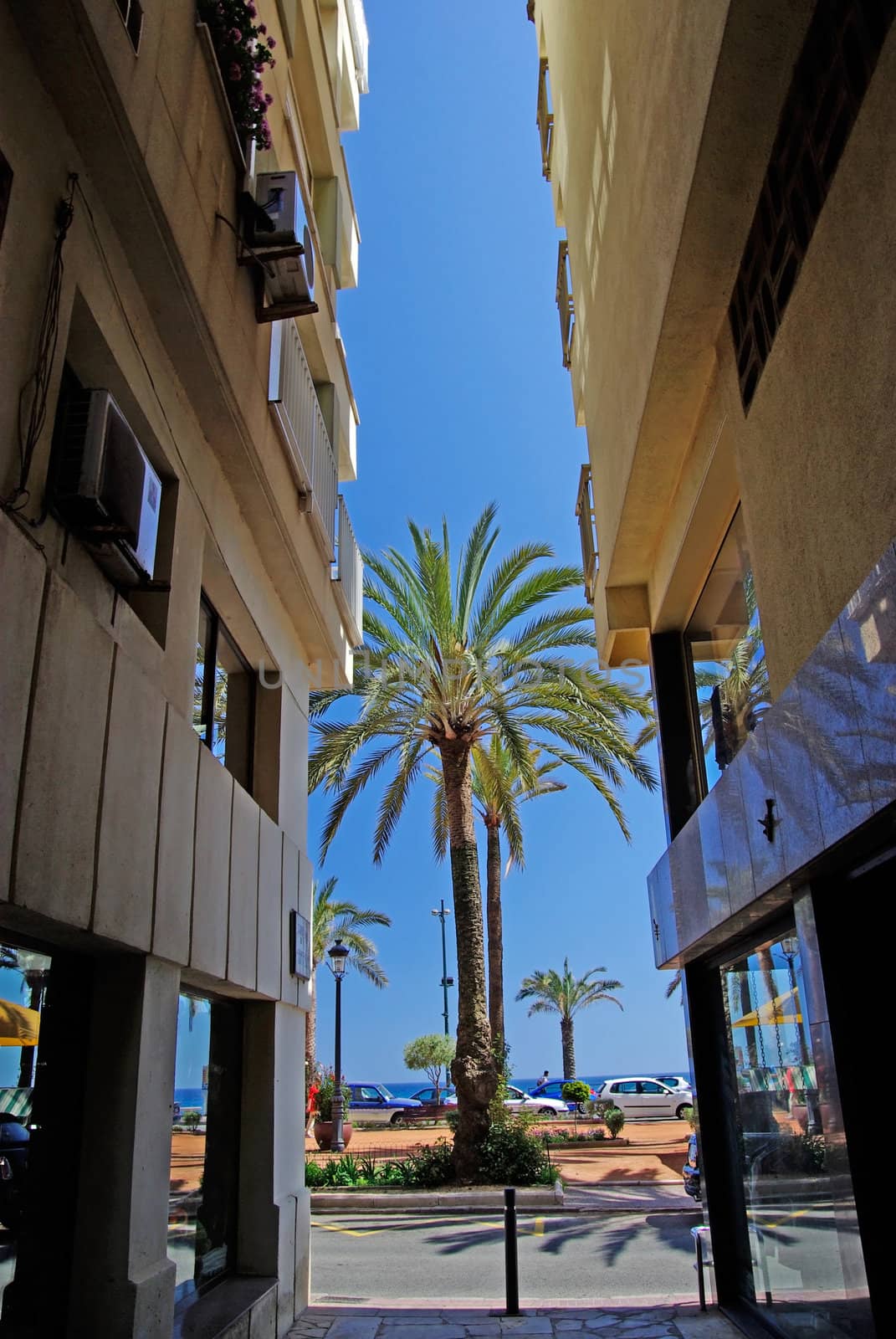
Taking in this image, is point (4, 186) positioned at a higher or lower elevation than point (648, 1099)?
higher

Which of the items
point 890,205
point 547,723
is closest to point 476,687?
point 547,723

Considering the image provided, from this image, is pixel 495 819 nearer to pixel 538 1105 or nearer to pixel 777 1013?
pixel 538 1105

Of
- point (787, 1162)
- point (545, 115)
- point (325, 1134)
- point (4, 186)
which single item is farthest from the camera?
point (325, 1134)

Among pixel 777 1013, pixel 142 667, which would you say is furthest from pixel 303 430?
pixel 777 1013

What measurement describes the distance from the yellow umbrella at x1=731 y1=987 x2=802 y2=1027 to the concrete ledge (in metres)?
9.20

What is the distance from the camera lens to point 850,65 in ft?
13.4

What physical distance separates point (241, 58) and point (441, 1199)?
14902 mm

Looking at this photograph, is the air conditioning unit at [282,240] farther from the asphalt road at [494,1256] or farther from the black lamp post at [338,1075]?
the black lamp post at [338,1075]

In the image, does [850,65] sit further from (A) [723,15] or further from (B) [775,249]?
(B) [775,249]

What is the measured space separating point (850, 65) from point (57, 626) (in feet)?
12.8

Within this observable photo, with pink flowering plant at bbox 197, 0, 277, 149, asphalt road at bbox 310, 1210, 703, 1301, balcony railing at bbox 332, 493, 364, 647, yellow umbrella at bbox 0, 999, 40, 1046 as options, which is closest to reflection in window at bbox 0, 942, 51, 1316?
yellow umbrella at bbox 0, 999, 40, 1046

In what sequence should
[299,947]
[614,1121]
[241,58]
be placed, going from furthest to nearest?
[614,1121] < [299,947] < [241,58]

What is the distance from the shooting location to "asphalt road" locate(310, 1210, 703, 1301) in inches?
395

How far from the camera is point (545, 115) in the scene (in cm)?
1433
